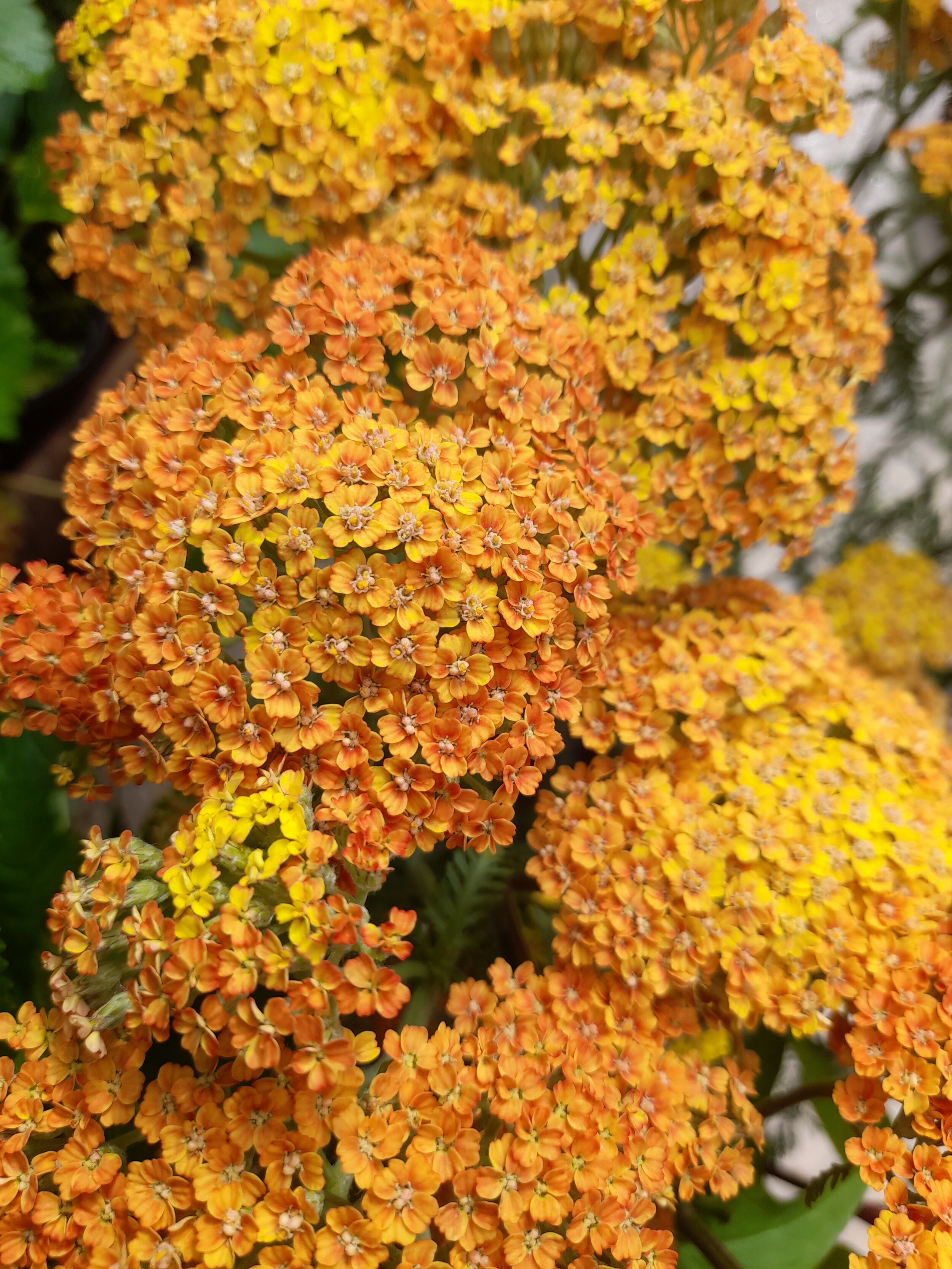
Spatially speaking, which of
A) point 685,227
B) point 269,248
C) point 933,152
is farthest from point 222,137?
point 933,152

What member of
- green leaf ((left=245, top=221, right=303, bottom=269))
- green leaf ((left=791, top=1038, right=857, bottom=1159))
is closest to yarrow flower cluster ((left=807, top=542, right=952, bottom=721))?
green leaf ((left=791, top=1038, right=857, bottom=1159))

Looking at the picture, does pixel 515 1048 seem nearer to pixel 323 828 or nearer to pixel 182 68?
pixel 323 828

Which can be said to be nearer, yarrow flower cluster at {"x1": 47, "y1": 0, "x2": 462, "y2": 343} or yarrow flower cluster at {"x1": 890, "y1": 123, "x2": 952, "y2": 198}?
yarrow flower cluster at {"x1": 47, "y1": 0, "x2": 462, "y2": 343}

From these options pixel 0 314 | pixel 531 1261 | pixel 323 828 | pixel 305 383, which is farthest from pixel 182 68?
pixel 531 1261

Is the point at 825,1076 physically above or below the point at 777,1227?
above

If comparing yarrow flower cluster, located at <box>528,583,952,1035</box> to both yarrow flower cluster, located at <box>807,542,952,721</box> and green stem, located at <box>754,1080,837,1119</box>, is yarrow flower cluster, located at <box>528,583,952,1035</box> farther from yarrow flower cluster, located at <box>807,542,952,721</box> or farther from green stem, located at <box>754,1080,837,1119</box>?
yarrow flower cluster, located at <box>807,542,952,721</box>

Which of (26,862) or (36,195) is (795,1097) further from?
(36,195)

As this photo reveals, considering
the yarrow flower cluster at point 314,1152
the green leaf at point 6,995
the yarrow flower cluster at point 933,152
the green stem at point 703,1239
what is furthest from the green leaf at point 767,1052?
the yarrow flower cluster at point 933,152
